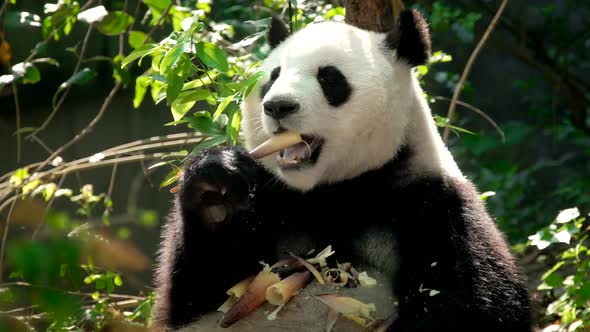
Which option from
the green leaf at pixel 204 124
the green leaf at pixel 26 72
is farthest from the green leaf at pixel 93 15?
the green leaf at pixel 204 124

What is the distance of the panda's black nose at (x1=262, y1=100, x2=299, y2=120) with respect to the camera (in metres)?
2.52

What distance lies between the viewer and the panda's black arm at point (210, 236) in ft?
8.93

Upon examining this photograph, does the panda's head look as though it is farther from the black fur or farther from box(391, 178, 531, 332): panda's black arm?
box(391, 178, 531, 332): panda's black arm

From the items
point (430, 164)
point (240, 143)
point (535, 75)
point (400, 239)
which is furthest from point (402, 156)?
→ point (535, 75)

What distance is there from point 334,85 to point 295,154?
291 mm

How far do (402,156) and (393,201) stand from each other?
0.58ft

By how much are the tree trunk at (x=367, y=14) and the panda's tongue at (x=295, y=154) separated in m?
1.04

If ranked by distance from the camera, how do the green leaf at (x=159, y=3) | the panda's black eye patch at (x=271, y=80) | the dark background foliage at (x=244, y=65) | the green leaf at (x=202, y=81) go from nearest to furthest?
the panda's black eye patch at (x=271, y=80) < the green leaf at (x=202, y=81) < the green leaf at (x=159, y=3) < the dark background foliage at (x=244, y=65)

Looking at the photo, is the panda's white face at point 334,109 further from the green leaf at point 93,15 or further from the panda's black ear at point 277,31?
the green leaf at point 93,15

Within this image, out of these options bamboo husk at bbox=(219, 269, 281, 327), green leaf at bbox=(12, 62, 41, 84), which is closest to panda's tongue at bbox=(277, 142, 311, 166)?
bamboo husk at bbox=(219, 269, 281, 327)

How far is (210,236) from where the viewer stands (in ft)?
9.08

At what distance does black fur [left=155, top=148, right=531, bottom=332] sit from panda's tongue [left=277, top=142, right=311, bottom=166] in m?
0.18

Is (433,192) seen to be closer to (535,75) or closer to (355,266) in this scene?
(355,266)

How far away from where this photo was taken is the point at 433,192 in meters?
2.68
